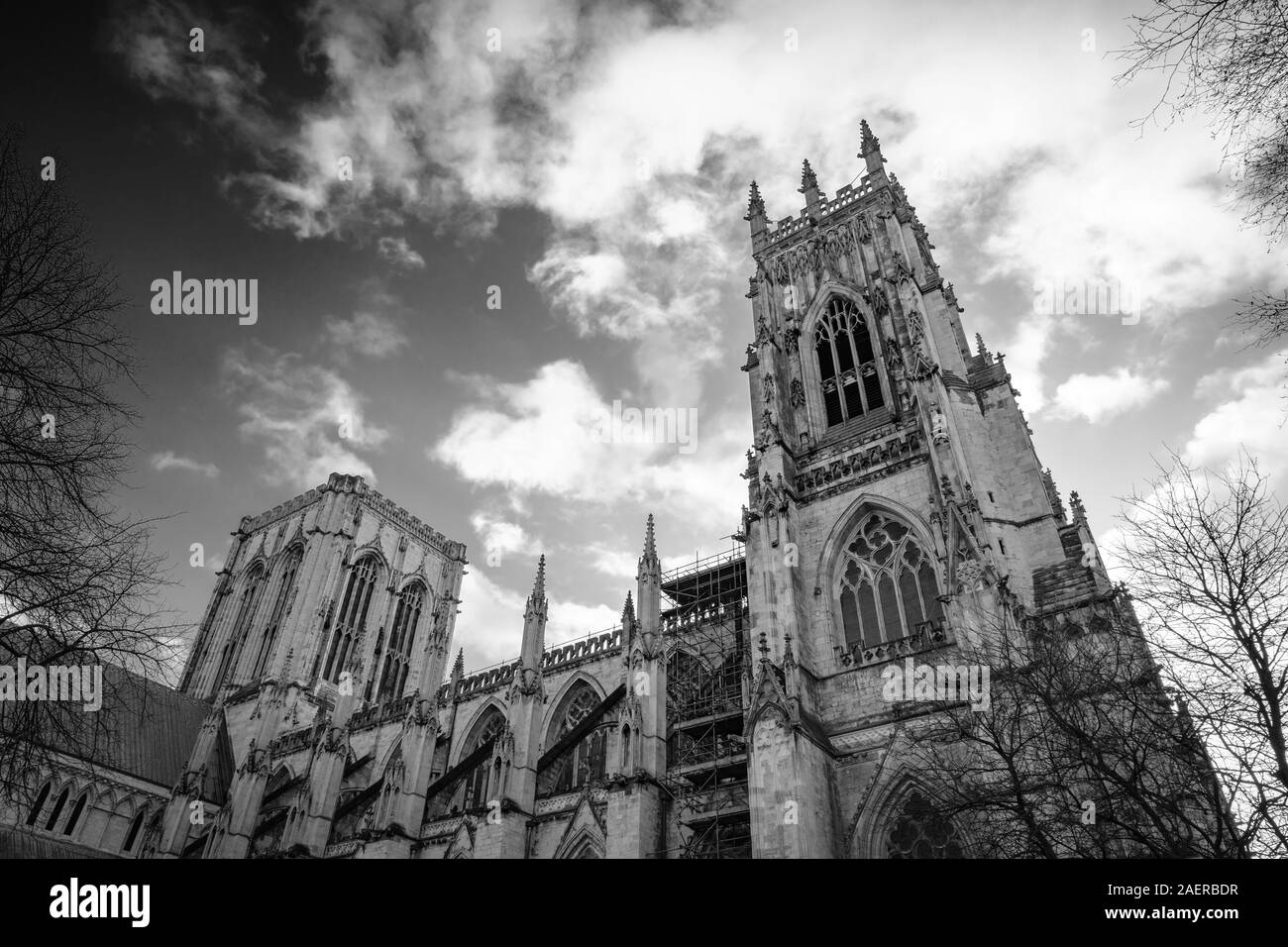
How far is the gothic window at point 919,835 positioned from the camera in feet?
50.5

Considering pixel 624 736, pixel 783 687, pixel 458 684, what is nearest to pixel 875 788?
pixel 783 687

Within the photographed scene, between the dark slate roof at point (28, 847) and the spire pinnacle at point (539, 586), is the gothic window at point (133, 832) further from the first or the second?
the spire pinnacle at point (539, 586)

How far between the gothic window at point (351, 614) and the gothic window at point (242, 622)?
237 inches

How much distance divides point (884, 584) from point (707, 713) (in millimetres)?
6502

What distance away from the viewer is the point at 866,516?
853 inches

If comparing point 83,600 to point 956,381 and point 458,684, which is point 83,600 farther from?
point 458,684

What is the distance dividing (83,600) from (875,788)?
14.9 meters

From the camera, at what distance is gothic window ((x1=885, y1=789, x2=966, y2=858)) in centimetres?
1539

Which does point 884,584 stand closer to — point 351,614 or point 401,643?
point 351,614

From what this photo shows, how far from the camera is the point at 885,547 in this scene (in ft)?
69.0

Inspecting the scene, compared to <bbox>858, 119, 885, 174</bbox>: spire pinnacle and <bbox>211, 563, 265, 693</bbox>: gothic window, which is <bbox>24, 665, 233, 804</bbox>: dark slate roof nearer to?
<bbox>211, 563, 265, 693</bbox>: gothic window

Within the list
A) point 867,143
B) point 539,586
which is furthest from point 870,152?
point 539,586

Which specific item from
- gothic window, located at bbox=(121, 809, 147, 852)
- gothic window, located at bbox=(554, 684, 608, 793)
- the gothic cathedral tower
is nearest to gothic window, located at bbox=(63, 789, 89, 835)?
gothic window, located at bbox=(121, 809, 147, 852)

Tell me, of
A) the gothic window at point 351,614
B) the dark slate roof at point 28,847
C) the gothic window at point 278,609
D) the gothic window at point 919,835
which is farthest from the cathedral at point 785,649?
the gothic window at point 278,609
